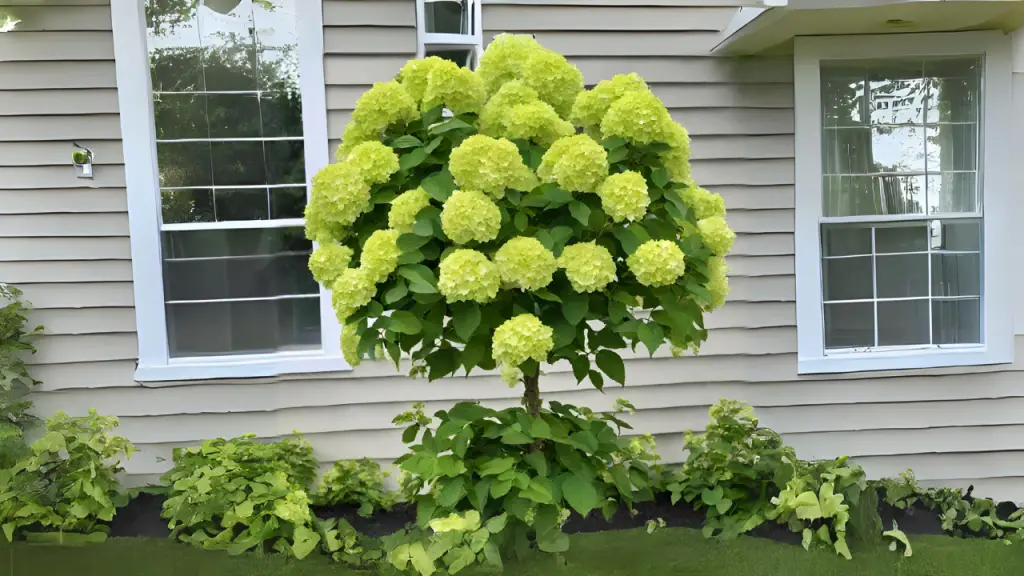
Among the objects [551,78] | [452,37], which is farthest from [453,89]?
[452,37]

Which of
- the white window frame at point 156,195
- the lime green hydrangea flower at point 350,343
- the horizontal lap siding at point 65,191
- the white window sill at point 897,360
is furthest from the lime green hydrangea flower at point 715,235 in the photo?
the horizontal lap siding at point 65,191

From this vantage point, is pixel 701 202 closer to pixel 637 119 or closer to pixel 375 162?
pixel 637 119

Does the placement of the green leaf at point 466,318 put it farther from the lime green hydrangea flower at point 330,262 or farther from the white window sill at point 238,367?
the white window sill at point 238,367

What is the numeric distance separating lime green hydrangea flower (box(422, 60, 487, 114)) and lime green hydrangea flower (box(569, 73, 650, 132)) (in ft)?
0.98

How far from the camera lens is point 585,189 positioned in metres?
1.95

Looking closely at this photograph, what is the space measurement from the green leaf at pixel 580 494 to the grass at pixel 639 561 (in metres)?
0.63

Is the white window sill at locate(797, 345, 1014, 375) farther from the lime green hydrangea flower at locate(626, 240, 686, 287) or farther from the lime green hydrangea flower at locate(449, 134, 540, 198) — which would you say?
the lime green hydrangea flower at locate(449, 134, 540, 198)

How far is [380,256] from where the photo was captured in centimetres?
192

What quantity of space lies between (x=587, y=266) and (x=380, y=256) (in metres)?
0.56

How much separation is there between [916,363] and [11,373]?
413 cm

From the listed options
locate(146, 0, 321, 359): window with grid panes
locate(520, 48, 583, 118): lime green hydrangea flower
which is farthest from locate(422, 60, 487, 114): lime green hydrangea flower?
locate(146, 0, 321, 359): window with grid panes

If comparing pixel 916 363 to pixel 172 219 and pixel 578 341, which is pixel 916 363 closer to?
pixel 578 341

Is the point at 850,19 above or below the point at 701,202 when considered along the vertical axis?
above

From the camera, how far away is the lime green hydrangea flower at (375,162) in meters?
1.99
